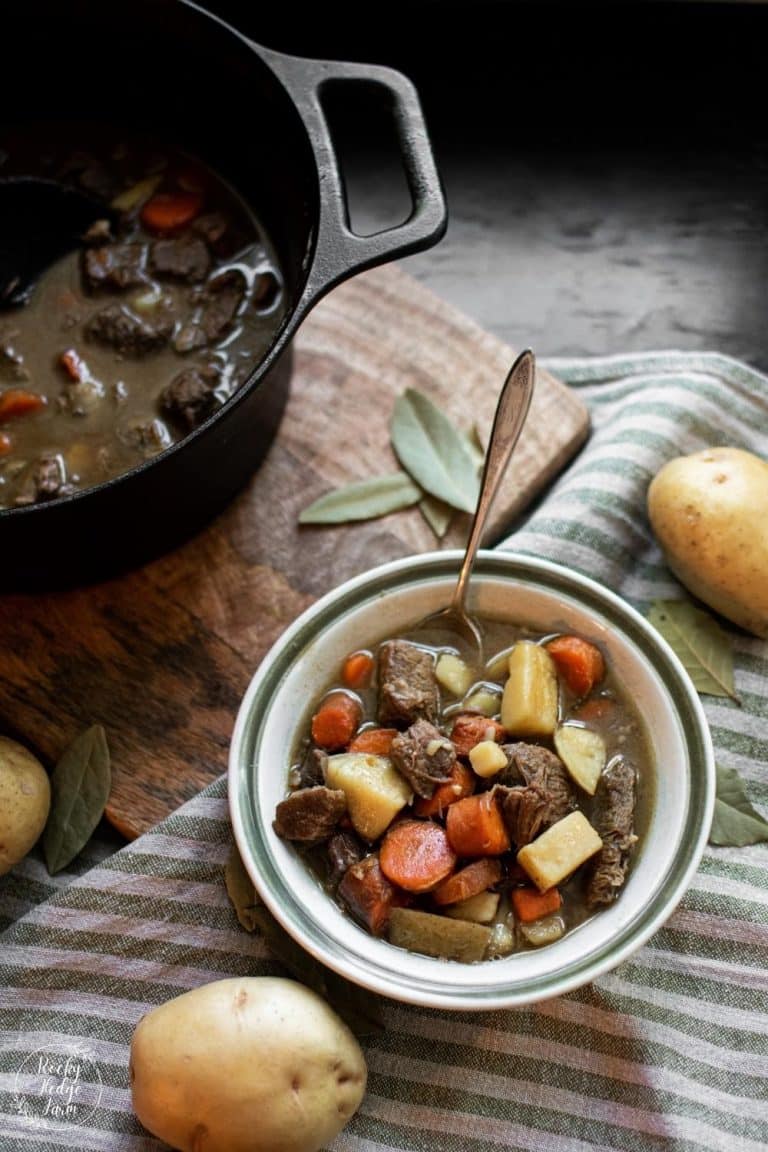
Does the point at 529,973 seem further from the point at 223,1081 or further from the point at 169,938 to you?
the point at 169,938

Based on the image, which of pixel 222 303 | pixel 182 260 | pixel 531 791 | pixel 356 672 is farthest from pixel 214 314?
pixel 531 791

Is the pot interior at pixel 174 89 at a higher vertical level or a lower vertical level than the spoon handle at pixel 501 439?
higher

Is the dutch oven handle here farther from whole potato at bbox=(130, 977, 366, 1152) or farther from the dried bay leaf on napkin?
whole potato at bbox=(130, 977, 366, 1152)

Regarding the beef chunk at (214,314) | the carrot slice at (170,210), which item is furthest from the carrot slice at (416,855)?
the carrot slice at (170,210)

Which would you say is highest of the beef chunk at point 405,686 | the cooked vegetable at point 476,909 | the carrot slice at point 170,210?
the carrot slice at point 170,210

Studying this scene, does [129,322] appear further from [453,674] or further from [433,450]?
[453,674]

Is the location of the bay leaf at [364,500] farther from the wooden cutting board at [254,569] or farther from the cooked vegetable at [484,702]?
the cooked vegetable at [484,702]

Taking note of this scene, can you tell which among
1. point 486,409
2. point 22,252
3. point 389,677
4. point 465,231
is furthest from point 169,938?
point 465,231
